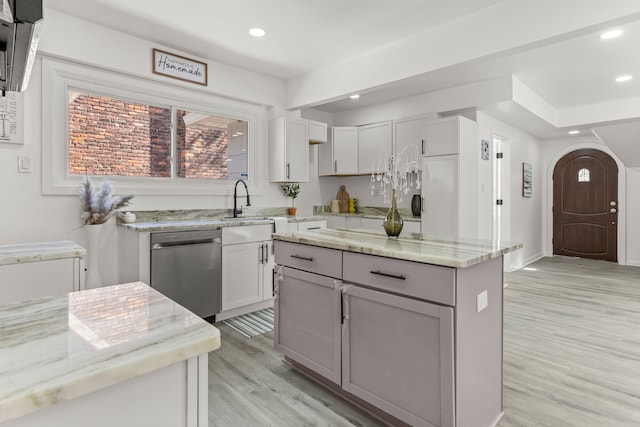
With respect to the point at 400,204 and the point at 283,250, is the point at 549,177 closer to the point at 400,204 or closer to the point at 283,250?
the point at 400,204

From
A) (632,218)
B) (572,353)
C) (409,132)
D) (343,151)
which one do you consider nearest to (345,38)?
(409,132)

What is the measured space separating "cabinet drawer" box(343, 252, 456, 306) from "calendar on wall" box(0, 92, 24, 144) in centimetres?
274

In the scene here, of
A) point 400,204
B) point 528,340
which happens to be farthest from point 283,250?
point 400,204

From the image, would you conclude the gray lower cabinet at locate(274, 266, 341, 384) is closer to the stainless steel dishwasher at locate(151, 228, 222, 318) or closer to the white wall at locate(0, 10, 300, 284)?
the stainless steel dishwasher at locate(151, 228, 222, 318)

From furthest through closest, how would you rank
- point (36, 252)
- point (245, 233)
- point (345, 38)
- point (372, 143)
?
point (372, 143) < point (245, 233) < point (345, 38) < point (36, 252)

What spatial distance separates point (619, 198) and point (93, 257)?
798 centimetres

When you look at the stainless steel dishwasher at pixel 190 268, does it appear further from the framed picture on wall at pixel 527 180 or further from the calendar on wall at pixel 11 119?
the framed picture on wall at pixel 527 180

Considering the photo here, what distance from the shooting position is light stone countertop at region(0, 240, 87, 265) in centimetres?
219

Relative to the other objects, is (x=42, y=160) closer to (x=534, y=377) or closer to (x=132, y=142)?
(x=132, y=142)

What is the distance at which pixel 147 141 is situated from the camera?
3652mm

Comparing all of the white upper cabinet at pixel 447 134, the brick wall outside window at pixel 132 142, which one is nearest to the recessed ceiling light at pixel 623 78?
the white upper cabinet at pixel 447 134

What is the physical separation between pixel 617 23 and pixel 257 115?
133 inches

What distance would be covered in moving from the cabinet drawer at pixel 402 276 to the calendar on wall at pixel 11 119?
2.74 m

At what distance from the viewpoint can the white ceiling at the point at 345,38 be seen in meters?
2.80
